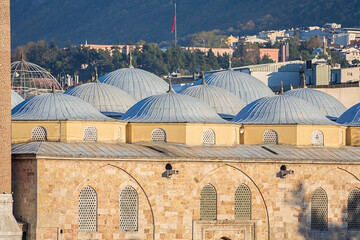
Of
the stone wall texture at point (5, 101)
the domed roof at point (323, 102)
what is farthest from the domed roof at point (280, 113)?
the stone wall texture at point (5, 101)

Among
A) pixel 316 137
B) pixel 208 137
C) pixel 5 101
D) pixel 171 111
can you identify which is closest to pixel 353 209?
pixel 316 137

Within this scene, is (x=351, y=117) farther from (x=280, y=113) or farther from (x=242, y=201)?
(x=242, y=201)

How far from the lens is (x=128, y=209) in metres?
64.4

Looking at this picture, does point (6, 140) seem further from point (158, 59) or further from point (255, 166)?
point (158, 59)

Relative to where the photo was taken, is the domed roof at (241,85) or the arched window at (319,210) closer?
the arched window at (319,210)

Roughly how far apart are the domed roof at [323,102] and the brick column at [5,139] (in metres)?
29.1

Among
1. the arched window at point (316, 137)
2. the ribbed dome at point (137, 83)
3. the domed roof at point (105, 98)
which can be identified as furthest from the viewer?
the ribbed dome at point (137, 83)

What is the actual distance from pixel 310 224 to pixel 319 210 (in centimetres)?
95

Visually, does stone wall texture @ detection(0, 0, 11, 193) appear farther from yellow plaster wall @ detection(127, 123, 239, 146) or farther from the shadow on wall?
the shadow on wall

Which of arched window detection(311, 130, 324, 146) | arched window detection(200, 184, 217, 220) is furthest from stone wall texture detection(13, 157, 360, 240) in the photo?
arched window detection(311, 130, 324, 146)

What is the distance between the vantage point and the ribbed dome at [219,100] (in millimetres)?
78688

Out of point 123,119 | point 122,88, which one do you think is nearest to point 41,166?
point 123,119

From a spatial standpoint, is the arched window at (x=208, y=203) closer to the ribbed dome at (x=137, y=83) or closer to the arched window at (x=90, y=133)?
the arched window at (x=90, y=133)

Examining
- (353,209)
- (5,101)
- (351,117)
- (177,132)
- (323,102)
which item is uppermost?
(5,101)
